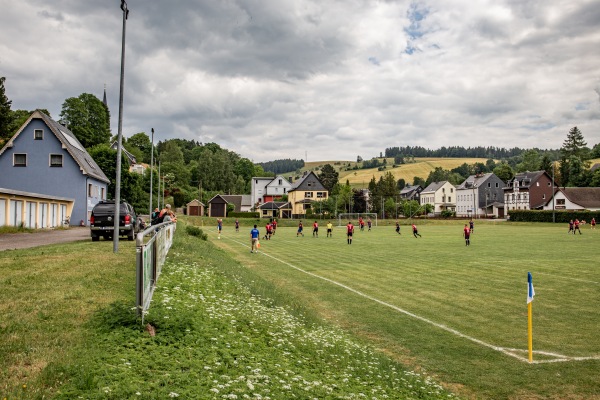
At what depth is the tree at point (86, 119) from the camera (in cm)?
7431

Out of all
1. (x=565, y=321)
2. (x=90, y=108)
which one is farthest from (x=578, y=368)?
(x=90, y=108)

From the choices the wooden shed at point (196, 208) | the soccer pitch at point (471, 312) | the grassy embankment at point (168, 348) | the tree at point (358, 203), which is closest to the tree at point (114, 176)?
the wooden shed at point (196, 208)

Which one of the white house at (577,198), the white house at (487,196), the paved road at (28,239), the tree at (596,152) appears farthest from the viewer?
the tree at (596,152)

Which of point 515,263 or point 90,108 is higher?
point 90,108

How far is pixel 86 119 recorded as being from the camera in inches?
3145

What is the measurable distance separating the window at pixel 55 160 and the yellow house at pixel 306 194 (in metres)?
76.2

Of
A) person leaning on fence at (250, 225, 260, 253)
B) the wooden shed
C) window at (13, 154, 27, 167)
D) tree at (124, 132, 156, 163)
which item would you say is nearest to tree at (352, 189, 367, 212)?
the wooden shed

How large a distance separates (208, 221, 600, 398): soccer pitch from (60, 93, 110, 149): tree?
58.8 meters

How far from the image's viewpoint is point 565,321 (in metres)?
12.8

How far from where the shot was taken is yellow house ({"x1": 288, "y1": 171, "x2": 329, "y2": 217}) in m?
119

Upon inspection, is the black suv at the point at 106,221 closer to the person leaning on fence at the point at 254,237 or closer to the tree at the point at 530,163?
the person leaning on fence at the point at 254,237

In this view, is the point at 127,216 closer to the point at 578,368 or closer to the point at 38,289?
the point at 38,289

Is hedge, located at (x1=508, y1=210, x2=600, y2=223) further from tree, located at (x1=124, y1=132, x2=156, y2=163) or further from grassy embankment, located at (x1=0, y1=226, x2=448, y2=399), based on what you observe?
tree, located at (x1=124, y1=132, x2=156, y2=163)

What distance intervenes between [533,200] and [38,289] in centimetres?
12837
